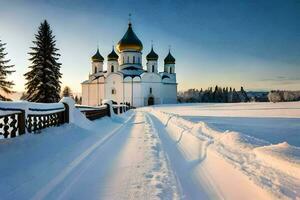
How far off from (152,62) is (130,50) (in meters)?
7.45

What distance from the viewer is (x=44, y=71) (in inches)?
1391

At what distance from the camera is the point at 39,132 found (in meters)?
8.70

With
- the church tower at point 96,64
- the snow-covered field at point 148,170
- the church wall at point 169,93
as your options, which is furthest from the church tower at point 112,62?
the snow-covered field at point 148,170

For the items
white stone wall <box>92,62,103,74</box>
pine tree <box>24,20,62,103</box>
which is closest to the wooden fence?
pine tree <box>24,20,62,103</box>

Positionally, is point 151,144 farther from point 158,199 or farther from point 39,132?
point 158,199

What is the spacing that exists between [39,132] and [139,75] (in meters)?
72.9

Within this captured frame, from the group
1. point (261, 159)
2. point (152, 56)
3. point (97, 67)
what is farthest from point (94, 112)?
point (97, 67)

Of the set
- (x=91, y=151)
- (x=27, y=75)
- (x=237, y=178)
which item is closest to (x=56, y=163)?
(x=91, y=151)

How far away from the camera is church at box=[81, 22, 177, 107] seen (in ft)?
265

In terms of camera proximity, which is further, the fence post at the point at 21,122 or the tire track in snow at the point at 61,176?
the fence post at the point at 21,122

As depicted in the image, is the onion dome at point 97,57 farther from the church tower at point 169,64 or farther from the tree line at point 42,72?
the tree line at point 42,72

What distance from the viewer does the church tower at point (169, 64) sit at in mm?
90188

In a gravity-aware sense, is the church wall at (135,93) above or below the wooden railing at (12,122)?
above

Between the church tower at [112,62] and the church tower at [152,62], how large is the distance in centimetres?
813
